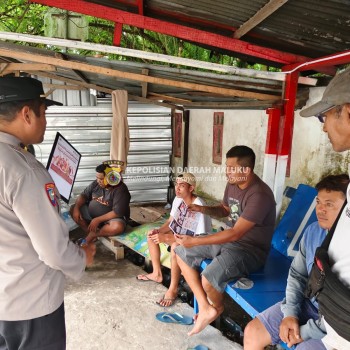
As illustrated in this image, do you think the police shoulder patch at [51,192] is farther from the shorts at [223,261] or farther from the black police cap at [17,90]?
the shorts at [223,261]

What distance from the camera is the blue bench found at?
2510mm

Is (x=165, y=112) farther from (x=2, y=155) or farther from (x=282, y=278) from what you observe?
(x=2, y=155)

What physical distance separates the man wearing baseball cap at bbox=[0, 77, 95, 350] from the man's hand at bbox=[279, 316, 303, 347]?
1.26 m

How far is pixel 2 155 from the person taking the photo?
1.39m

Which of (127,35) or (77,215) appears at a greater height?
(127,35)

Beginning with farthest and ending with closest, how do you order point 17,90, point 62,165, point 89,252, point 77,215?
point 77,215 → point 62,165 → point 89,252 → point 17,90

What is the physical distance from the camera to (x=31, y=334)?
1.56 meters

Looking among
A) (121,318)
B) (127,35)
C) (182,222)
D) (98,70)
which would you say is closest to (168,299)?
(121,318)

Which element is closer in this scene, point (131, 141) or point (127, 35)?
point (131, 141)

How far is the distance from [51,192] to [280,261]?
2526 millimetres

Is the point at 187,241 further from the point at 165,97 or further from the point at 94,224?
the point at 165,97

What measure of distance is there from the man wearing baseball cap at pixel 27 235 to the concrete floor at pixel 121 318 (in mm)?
1365

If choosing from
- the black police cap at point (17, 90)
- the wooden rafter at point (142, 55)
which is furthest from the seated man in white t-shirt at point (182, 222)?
the black police cap at point (17, 90)

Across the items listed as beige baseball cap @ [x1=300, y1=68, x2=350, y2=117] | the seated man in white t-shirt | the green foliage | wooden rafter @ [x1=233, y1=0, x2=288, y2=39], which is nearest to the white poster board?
the seated man in white t-shirt
